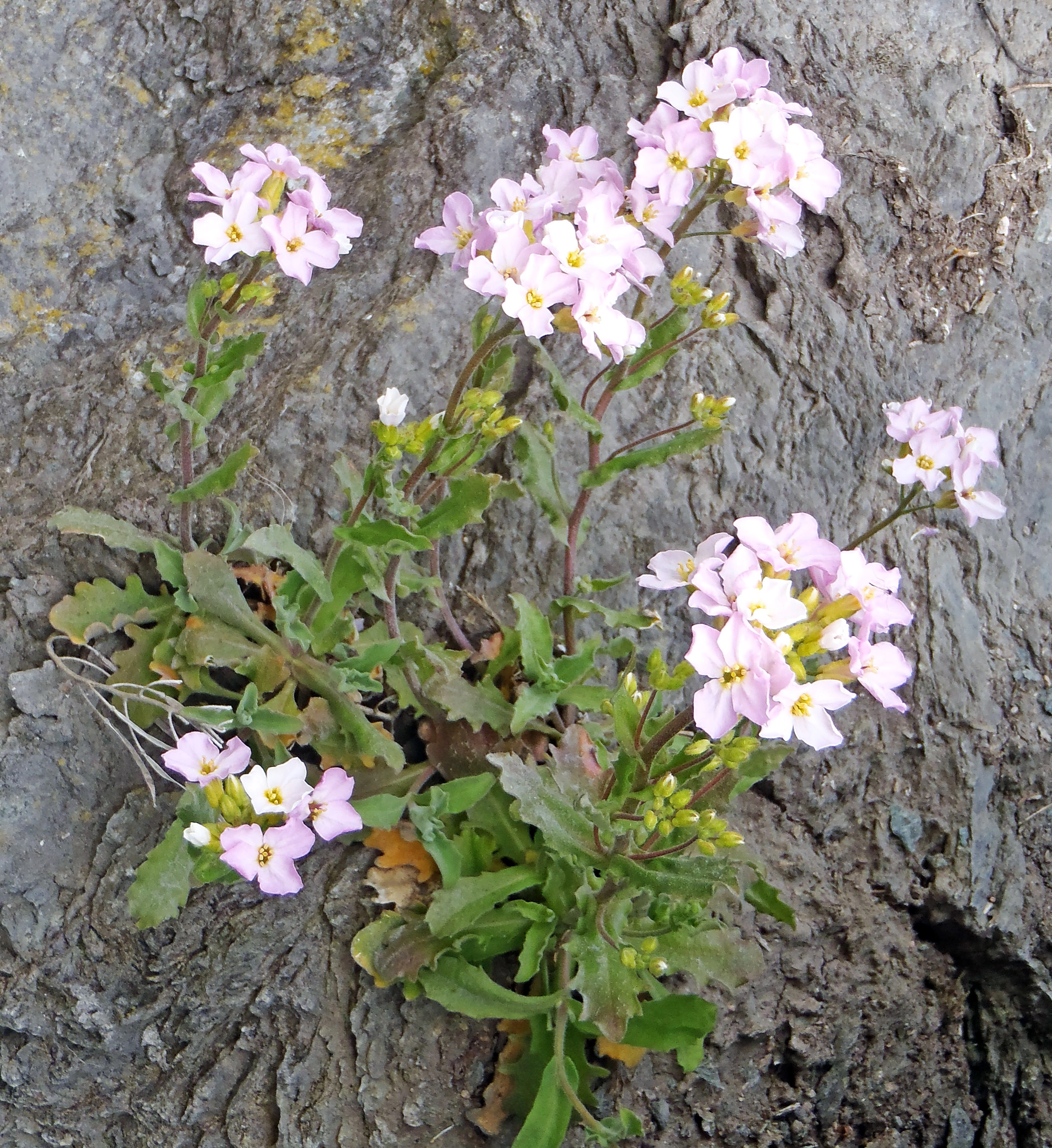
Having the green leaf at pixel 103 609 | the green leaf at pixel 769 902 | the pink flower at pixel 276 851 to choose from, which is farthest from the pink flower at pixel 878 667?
the green leaf at pixel 103 609

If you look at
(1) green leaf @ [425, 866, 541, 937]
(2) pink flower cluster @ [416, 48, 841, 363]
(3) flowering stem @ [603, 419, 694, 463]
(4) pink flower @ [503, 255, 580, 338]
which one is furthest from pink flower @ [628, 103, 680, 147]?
(1) green leaf @ [425, 866, 541, 937]

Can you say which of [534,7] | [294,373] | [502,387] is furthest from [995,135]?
Result: [294,373]

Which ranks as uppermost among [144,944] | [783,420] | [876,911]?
[783,420]

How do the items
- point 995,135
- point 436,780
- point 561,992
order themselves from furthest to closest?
point 995,135, point 436,780, point 561,992

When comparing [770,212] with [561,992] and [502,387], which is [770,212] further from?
[561,992]

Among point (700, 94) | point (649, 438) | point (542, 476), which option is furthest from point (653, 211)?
point (542, 476)

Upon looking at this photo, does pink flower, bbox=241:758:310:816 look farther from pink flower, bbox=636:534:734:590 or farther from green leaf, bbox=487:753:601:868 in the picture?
pink flower, bbox=636:534:734:590

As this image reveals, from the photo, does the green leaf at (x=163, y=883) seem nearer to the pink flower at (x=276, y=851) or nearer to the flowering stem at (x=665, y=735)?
the pink flower at (x=276, y=851)
